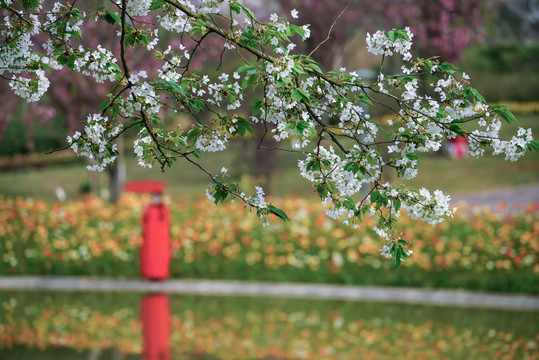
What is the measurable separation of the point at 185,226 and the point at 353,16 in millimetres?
5244

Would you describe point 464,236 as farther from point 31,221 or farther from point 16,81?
point 16,81

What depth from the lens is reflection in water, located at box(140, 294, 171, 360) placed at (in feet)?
23.2

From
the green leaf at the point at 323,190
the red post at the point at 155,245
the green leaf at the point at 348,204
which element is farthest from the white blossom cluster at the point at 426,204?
the red post at the point at 155,245

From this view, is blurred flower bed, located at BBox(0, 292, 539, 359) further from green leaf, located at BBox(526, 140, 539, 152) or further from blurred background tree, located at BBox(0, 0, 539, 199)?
green leaf, located at BBox(526, 140, 539, 152)

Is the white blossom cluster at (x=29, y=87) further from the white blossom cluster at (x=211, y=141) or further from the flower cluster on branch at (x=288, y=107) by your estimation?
the white blossom cluster at (x=211, y=141)

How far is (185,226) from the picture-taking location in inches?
441

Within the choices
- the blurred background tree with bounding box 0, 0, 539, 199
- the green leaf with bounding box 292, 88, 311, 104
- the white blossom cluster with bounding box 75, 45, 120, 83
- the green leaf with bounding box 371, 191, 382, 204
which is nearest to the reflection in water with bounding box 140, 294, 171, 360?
the blurred background tree with bounding box 0, 0, 539, 199

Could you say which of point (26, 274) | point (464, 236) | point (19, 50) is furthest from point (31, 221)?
point (19, 50)

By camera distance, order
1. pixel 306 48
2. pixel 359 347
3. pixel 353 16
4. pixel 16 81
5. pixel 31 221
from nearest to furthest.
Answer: pixel 16 81 < pixel 359 347 < pixel 31 221 < pixel 353 16 < pixel 306 48

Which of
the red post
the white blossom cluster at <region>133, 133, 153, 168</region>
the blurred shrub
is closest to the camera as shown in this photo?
the white blossom cluster at <region>133, 133, 153, 168</region>

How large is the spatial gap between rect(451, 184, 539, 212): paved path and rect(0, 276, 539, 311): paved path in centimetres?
744

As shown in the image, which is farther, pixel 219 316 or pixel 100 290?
pixel 100 290

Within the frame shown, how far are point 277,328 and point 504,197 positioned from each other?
1061 cm

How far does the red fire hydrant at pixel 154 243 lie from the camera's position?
9.99m
